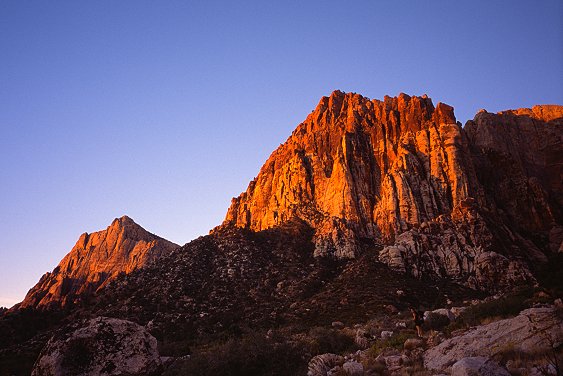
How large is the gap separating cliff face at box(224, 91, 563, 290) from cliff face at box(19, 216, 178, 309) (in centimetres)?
4987

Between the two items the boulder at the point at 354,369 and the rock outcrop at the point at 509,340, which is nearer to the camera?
the rock outcrop at the point at 509,340

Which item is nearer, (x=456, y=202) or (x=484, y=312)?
(x=484, y=312)

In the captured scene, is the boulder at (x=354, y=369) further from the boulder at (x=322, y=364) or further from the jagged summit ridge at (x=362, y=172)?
the jagged summit ridge at (x=362, y=172)

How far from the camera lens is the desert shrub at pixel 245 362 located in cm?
1510

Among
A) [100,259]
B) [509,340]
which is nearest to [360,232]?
[509,340]

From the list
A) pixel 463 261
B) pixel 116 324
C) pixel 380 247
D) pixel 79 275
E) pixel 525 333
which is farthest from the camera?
pixel 79 275

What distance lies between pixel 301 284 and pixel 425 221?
1044 inches

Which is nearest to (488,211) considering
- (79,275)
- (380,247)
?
(380,247)

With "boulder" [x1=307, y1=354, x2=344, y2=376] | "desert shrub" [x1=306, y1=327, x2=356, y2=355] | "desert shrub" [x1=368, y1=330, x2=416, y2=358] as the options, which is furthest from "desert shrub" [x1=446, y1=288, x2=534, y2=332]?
"boulder" [x1=307, y1=354, x2=344, y2=376]

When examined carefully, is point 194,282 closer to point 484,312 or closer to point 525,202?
point 484,312

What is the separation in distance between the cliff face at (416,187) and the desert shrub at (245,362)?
4681 cm

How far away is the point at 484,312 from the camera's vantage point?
20562mm

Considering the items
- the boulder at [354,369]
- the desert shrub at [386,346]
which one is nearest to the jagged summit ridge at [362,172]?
the desert shrub at [386,346]

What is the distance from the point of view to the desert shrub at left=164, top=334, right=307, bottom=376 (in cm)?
1510
